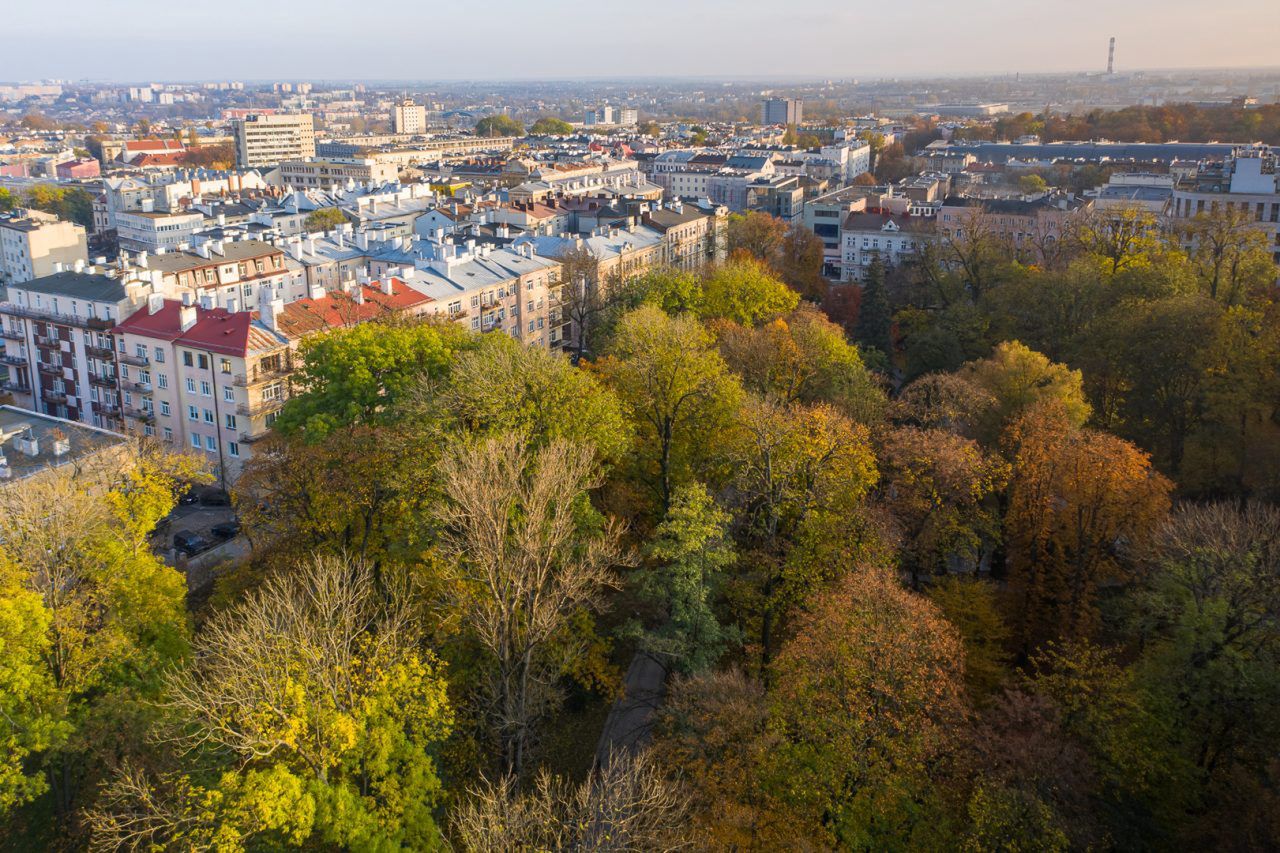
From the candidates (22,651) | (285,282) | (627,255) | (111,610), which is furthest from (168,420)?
(627,255)

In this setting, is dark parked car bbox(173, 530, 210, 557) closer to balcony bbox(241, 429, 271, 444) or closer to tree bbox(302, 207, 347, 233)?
balcony bbox(241, 429, 271, 444)

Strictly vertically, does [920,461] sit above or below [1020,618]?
above

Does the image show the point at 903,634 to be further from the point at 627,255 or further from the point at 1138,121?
the point at 1138,121

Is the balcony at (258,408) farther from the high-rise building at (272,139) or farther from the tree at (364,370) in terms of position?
the high-rise building at (272,139)

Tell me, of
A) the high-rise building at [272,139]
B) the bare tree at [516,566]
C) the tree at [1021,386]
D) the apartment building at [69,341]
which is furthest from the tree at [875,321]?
the high-rise building at [272,139]

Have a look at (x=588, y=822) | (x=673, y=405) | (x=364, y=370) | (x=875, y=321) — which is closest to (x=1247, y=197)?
(x=875, y=321)

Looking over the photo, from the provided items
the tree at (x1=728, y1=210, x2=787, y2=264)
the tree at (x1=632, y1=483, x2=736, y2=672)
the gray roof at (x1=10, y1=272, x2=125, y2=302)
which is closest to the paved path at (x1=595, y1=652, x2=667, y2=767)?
the tree at (x1=632, y1=483, x2=736, y2=672)

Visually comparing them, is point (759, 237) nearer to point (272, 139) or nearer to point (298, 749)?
point (298, 749)
